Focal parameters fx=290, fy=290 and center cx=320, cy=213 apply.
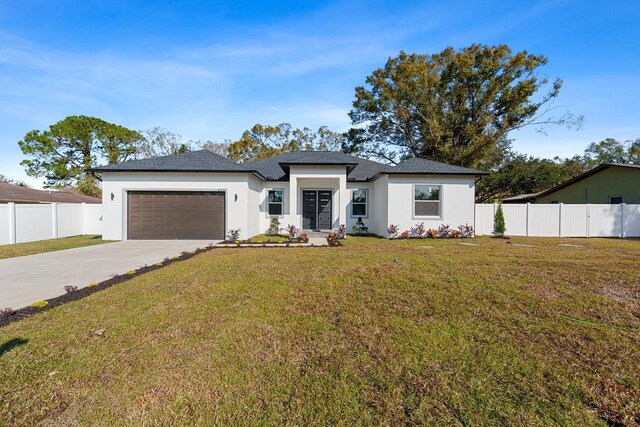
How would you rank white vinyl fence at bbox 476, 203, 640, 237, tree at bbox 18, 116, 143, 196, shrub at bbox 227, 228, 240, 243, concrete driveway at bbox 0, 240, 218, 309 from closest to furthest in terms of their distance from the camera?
1. concrete driveway at bbox 0, 240, 218, 309
2. shrub at bbox 227, 228, 240, 243
3. white vinyl fence at bbox 476, 203, 640, 237
4. tree at bbox 18, 116, 143, 196

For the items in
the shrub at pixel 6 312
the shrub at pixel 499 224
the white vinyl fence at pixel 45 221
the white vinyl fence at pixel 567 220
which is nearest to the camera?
the shrub at pixel 6 312

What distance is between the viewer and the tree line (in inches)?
810

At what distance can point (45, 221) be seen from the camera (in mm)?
13078

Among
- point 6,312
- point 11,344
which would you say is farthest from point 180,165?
point 11,344

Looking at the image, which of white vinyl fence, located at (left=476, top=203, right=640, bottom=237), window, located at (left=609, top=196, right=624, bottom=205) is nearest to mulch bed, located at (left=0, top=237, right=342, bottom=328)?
white vinyl fence, located at (left=476, top=203, right=640, bottom=237)

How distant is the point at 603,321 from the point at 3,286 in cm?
938

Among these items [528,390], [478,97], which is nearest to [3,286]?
[528,390]

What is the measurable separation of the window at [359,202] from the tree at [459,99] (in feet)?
30.6

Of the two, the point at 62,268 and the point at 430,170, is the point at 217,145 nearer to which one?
the point at 430,170

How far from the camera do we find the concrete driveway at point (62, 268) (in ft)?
16.0

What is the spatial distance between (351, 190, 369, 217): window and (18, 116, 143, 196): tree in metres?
28.1

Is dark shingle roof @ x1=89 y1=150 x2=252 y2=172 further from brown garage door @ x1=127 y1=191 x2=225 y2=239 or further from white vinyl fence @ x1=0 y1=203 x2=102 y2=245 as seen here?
white vinyl fence @ x1=0 y1=203 x2=102 y2=245

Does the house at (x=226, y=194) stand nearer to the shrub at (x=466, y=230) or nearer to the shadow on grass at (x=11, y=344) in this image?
the shrub at (x=466, y=230)

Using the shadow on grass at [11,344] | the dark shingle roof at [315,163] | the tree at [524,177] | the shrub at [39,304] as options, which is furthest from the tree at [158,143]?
the shadow on grass at [11,344]
